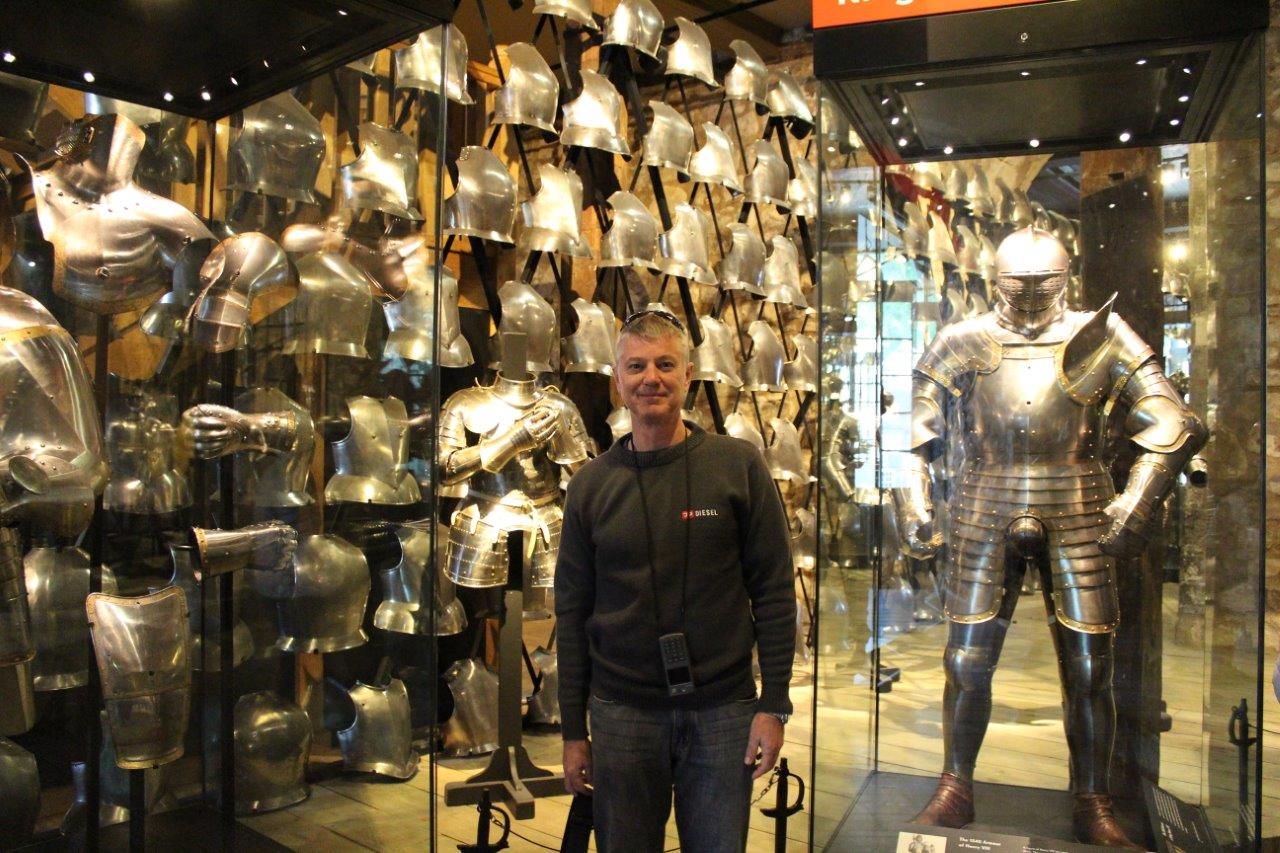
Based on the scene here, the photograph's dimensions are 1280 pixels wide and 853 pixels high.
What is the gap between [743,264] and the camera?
612 centimetres

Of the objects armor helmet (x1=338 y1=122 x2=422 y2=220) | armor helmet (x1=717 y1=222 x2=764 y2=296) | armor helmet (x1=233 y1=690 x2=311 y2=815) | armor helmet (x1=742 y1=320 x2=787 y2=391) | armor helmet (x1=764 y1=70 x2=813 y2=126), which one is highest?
armor helmet (x1=764 y1=70 x2=813 y2=126)

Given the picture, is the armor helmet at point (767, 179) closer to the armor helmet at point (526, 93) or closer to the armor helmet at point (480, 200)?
the armor helmet at point (526, 93)

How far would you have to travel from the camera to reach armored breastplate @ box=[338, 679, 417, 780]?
9.94 feet

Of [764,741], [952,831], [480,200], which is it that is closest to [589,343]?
[480,200]

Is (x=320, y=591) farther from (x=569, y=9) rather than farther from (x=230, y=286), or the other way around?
(x=569, y=9)

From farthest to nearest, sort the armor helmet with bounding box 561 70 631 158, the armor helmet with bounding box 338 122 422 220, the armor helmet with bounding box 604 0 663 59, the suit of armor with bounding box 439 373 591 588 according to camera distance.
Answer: the armor helmet with bounding box 604 0 663 59 → the armor helmet with bounding box 561 70 631 158 → the suit of armor with bounding box 439 373 591 588 → the armor helmet with bounding box 338 122 422 220

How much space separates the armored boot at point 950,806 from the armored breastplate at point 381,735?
54.2 inches

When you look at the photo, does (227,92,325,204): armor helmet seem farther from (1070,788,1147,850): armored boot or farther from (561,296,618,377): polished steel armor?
(1070,788,1147,850): armored boot

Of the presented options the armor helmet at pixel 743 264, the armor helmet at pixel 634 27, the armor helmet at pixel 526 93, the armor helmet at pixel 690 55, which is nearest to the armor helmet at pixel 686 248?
the armor helmet at pixel 743 264

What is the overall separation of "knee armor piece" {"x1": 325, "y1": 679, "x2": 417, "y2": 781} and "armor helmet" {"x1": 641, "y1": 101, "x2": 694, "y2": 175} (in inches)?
123

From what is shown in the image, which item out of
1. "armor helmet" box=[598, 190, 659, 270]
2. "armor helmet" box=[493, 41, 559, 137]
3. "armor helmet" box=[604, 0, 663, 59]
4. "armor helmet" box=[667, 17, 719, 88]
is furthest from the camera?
"armor helmet" box=[667, 17, 719, 88]

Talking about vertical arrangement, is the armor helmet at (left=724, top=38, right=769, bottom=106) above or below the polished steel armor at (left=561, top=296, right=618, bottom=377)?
above

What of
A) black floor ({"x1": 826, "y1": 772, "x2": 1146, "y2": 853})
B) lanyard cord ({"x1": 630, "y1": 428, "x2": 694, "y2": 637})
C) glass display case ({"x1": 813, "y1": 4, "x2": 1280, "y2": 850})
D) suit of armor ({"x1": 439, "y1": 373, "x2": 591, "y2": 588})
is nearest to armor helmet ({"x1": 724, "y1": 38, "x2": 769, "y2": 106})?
suit of armor ({"x1": 439, "y1": 373, "x2": 591, "y2": 588})

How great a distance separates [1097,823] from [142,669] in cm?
244
